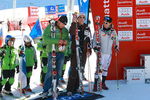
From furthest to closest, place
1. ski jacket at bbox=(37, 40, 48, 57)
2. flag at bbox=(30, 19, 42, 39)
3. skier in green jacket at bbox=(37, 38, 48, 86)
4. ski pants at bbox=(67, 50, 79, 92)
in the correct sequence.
A: flag at bbox=(30, 19, 42, 39) → ski jacket at bbox=(37, 40, 48, 57) → skier in green jacket at bbox=(37, 38, 48, 86) → ski pants at bbox=(67, 50, 79, 92)

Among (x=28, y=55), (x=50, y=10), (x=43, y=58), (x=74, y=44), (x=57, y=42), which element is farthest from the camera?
(x=50, y=10)

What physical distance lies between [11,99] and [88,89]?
1845 millimetres

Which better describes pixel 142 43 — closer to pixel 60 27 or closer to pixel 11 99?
pixel 60 27

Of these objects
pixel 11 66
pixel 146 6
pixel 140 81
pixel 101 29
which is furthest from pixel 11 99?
pixel 146 6

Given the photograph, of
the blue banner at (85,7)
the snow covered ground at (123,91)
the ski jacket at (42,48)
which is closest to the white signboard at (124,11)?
the blue banner at (85,7)

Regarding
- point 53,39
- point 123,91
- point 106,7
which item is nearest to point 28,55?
point 53,39

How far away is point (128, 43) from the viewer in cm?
757

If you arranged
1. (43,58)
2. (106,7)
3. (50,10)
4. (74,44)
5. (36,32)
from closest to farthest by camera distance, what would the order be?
(74,44) < (43,58) < (106,7) < (36,32) < (50,10)

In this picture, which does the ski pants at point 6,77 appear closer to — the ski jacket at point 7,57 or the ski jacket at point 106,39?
the ski jacket at point 7,57

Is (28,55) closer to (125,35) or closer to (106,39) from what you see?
(106,39)

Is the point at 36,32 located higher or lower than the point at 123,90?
higher

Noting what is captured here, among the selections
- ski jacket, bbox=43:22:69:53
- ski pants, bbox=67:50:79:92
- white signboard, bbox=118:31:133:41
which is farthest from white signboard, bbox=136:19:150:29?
ski jacket, bbox=43:22:69:53

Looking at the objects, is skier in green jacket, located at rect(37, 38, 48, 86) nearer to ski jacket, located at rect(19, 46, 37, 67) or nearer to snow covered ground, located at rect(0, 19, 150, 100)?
snow covered ground, located at rect(0, 19, 150, 100)

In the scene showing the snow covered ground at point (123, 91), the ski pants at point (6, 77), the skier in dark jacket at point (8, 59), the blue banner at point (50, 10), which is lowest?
the snow covered ground at point (123, 91)
